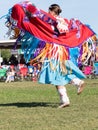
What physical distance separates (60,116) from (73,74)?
176cm

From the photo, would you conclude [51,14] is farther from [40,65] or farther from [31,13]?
[40,65]

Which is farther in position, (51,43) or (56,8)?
(51,43)

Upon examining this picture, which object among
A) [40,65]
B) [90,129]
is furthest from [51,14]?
[90,129]

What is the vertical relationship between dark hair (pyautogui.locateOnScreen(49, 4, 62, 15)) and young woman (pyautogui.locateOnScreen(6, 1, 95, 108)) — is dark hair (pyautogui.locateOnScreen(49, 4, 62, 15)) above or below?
above

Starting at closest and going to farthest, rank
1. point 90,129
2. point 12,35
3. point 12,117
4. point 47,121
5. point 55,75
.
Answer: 1. point 90,129
2. point 47,121
3. point 12,117
4. point 55,75
5. point 12,35

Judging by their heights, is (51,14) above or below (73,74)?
above

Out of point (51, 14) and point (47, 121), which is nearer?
point (47, 121)

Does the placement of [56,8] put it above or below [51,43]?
above

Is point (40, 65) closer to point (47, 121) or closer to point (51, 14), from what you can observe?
point (51, 14)

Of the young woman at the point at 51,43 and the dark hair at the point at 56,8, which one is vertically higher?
the dark hair at the point at 56,8

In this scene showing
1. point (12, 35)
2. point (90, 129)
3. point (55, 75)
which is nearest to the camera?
point (90, 129)

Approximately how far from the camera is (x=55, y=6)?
8.34 m

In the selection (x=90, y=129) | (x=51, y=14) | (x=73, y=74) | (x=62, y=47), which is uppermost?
(x=51, y=14)

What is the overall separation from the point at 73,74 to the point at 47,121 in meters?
2.29
